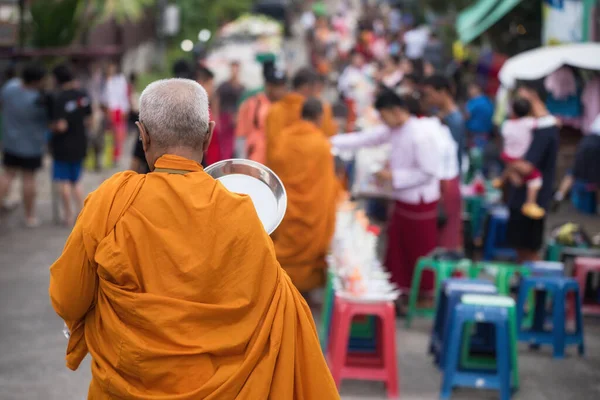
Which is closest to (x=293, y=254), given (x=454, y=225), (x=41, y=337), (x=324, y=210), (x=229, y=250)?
(x=324, y=210)

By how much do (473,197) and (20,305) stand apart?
16.6ft

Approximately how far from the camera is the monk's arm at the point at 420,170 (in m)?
8.01

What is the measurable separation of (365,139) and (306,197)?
78 cm

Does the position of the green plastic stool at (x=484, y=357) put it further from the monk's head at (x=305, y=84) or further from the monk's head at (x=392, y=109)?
the monk's head at (x=305, y=84)

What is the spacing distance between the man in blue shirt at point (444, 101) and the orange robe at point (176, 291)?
6.25 metres

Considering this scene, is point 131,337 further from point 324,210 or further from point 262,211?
point 324,210

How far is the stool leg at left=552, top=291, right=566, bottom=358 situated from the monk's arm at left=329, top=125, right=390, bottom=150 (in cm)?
210

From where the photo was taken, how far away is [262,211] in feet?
12.0

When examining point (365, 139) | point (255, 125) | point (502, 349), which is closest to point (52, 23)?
point (255, 125)

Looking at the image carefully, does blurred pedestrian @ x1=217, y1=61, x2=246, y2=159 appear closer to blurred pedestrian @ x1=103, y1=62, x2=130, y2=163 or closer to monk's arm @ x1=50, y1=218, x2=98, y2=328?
blurred pedestrian @ x1=103, y1=62, x2=130, y2=163

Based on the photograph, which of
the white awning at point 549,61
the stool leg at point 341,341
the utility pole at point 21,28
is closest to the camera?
the stool leg at point 341,341

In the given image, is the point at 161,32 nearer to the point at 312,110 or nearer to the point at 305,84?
the point at 305,84

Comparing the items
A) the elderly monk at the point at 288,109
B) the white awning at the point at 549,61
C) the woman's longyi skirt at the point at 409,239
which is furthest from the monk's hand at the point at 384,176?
the white awning at the point at 549,61

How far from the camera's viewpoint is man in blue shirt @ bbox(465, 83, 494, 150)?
529 inches
